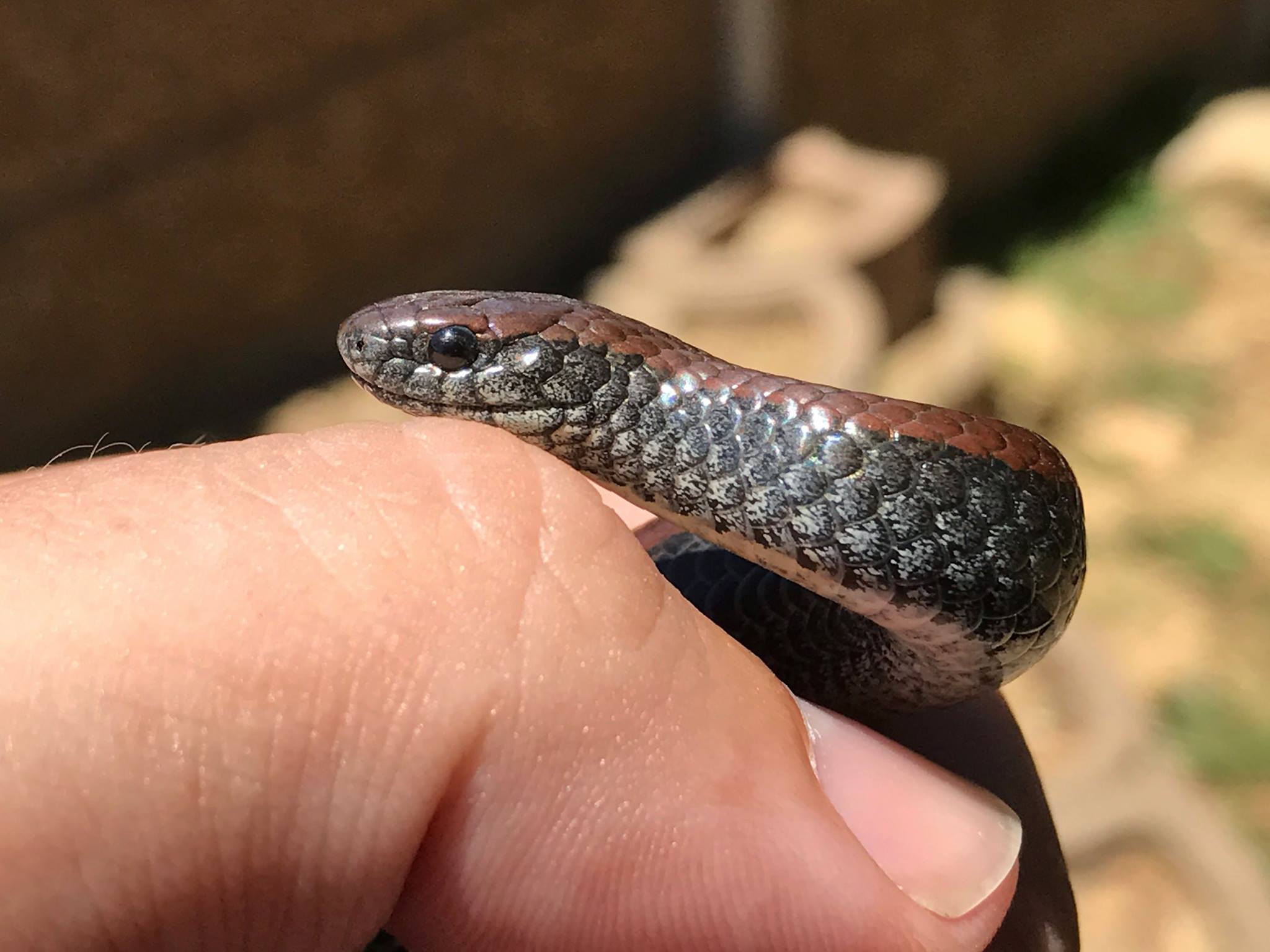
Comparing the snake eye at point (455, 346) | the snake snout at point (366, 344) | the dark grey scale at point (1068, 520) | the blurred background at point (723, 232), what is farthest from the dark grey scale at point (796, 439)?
the blurred background at point (723, 232)

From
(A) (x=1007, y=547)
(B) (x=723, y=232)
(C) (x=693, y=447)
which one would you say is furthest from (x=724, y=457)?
(B) (x=723, y=232)

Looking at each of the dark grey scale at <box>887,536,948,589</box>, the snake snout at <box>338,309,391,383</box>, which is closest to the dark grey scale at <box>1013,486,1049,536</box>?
the dark grey scale at <box>887,536,948,589</box>

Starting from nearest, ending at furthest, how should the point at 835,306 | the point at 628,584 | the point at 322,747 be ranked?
1. the point at 322,747
2. the point at 628,584
3. the point at 835,306

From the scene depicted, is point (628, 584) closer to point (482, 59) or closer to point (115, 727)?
point (115, 727)

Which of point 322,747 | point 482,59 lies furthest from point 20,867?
point 482,59

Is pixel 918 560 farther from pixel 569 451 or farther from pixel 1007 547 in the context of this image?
pixel 569 451

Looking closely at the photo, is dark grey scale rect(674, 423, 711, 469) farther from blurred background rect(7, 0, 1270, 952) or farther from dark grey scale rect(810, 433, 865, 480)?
blurred background rect(7, 0, 1270, 952)

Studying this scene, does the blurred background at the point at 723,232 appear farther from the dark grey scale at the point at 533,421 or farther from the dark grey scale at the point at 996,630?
the dark grey scale at the point at 533,421
